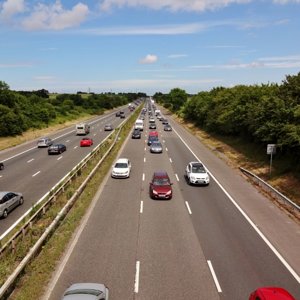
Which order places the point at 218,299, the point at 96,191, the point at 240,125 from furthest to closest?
the point at 240,125
the point at 96,191
the point at 218,299

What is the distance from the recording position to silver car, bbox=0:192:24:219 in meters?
22.9

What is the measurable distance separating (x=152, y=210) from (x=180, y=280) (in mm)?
9546

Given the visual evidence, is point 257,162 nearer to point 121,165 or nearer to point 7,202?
point 121,165

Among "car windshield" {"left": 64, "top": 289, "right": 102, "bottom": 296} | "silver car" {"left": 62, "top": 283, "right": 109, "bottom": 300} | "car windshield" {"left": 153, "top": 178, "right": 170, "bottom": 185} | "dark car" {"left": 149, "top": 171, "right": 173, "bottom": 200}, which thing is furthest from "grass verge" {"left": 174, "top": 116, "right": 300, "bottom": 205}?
"car windshield" {"left": 64, "top": 289, "right": 102, "bottom": 296}

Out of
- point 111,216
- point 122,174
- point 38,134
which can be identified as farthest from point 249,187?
point 38,134

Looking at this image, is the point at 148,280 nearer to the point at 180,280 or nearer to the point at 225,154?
the point at 180,280

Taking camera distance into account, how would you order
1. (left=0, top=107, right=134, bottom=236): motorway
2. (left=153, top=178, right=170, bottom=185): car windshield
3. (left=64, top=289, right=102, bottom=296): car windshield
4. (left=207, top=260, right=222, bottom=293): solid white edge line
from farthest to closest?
(left=153, top=178, right=170, bottom=185): car windshield
(left=0, top=107, right=134, bottom=236): motorway
(left=207, top=260, right=222, bottom=293): solid white edge line
(left=64, top=289, right=102, bottom=296): car windshield

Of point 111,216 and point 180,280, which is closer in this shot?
point 180,280

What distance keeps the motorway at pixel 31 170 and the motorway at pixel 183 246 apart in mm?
4398

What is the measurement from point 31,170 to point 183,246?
78.6ft

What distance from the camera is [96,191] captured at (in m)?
28.7

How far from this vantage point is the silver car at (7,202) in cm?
2286

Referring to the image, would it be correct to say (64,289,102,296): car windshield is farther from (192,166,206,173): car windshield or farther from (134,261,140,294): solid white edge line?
(192,166,206,173): car windshield

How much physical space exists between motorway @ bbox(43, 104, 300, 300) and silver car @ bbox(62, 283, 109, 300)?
4.31 feet
